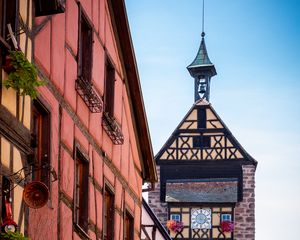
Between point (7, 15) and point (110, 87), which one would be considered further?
point (110, 87)

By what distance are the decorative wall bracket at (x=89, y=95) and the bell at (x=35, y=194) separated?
13.4ft

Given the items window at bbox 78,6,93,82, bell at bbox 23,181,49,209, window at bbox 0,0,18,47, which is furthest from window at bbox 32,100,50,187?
window at bbox 78,6,93,82

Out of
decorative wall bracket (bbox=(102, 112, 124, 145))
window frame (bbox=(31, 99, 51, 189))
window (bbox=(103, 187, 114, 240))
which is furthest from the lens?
window (bbox=(103, 187, 114, 240))

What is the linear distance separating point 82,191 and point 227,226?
115 feet

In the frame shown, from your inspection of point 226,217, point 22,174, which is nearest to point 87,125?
point 22,174

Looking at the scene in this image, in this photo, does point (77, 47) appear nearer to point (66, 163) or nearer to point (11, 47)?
point (66, 163)

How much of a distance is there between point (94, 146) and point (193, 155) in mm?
35087

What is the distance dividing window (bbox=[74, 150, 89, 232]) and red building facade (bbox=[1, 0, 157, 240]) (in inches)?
0.5

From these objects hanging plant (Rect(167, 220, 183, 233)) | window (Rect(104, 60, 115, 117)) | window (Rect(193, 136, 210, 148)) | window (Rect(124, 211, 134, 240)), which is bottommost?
window (Rect(124, 211, 134, 240))

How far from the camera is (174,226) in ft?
170

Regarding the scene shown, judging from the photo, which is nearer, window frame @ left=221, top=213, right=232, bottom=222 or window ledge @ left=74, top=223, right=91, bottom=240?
window ledge @ left=74, top=223, right=91, bottom=240

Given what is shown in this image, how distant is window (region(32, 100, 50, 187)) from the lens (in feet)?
48.0

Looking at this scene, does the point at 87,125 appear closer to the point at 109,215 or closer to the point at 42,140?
the point at 109,215

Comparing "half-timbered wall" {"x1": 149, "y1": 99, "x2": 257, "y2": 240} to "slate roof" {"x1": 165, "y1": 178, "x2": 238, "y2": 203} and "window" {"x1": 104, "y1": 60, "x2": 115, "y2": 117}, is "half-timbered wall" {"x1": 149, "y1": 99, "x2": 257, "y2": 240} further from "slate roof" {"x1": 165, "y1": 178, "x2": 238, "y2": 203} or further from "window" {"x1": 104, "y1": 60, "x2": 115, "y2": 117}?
"window" {"x1": 104, "y1": 60, "x2": 115, "y2": 117}
